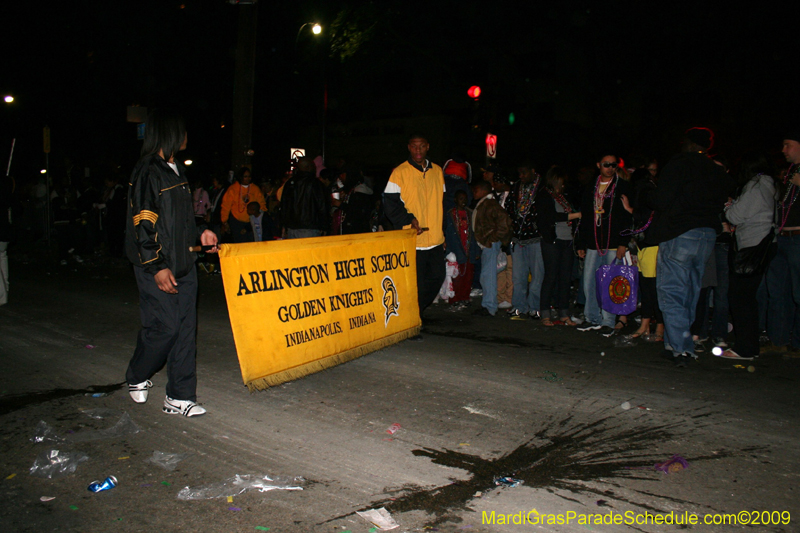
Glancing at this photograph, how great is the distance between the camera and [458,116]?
35.4m

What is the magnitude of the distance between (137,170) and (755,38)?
69.8 ft

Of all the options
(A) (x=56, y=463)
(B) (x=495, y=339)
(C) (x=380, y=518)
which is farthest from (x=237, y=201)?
(C) (x=380, y=518)

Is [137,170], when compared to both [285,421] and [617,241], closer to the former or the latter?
[285,421]

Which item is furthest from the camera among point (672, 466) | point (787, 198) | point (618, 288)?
point (618, 288)

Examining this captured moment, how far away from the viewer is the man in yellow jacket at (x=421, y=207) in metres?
6.89

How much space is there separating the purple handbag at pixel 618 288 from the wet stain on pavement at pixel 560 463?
2928mm

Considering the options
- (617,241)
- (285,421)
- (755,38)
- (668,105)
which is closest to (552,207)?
(617,241)

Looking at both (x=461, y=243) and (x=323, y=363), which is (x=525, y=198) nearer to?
(x=461, y=243)

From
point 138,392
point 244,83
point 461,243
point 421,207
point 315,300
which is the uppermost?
point 244,83

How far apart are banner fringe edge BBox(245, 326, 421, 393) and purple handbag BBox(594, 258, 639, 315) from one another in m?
2.29

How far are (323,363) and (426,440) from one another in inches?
67.1

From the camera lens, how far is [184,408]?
15.1ft

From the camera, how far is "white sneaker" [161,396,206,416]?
15.1 ft

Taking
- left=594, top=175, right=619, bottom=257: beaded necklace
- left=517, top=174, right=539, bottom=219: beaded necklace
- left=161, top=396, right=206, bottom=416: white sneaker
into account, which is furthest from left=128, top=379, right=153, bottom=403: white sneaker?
left=517, top=174, right=539, bottom=219: beaded necklace
